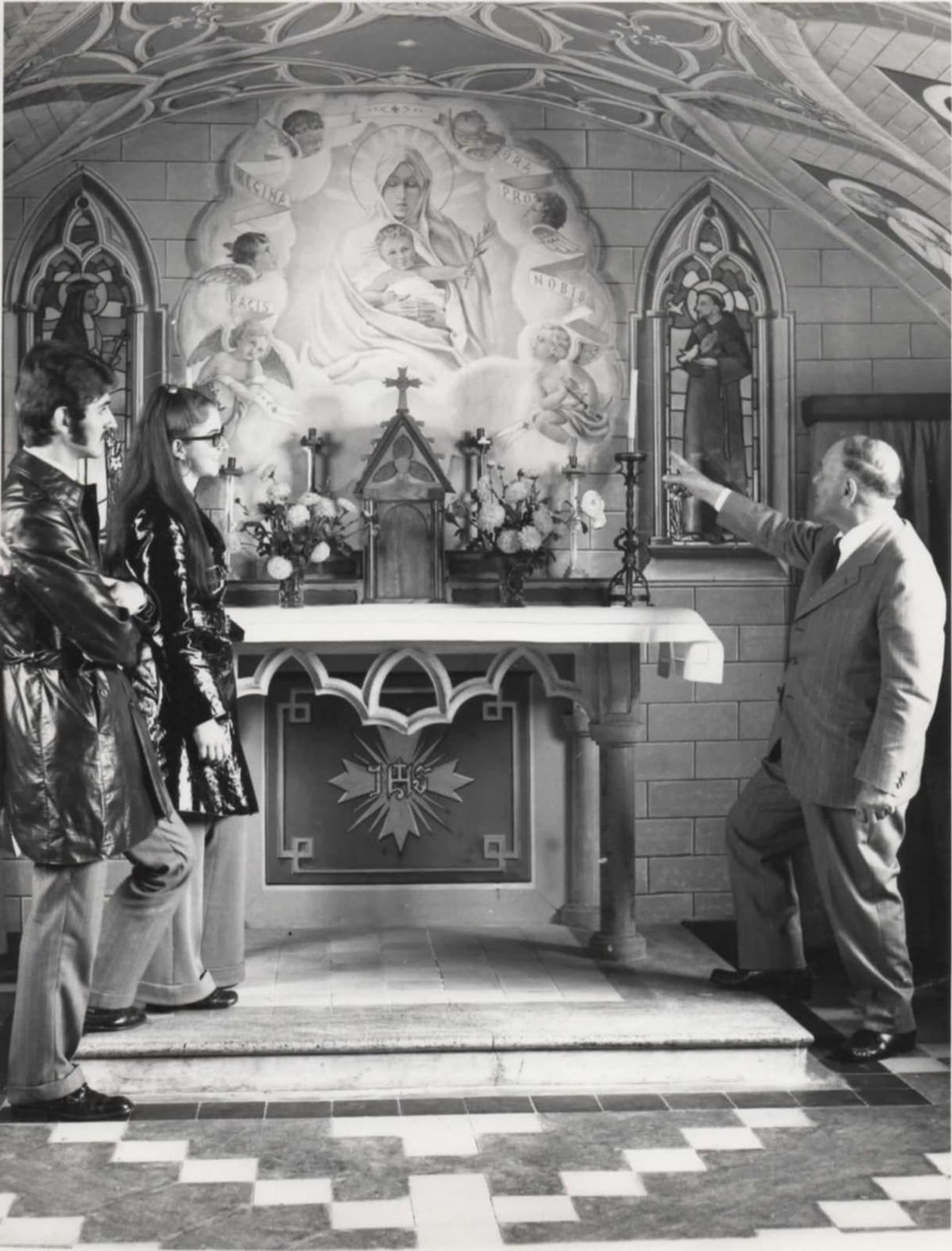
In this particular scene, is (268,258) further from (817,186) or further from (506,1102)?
(506,1102)

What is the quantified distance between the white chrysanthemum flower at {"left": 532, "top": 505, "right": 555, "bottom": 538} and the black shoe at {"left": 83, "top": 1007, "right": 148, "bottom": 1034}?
7.37 ft

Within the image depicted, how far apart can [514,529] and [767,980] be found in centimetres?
183

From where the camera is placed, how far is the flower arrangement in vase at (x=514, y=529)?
18.4 feet

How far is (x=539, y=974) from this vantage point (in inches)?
206

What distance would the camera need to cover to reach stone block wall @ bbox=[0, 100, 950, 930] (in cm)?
626

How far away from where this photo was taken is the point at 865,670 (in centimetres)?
472

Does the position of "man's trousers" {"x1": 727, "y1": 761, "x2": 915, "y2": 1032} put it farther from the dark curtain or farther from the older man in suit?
the dark curtain

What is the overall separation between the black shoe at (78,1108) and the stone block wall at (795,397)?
2.77 metres

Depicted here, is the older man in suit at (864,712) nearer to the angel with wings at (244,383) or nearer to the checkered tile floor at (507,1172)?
the checkered tile floor at (507,1172)

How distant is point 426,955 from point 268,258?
9.23 feet

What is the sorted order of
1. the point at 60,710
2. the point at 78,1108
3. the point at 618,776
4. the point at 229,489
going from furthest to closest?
the point at 229,489
the point at 618,776
the point at 78,1108
the point at 60,710

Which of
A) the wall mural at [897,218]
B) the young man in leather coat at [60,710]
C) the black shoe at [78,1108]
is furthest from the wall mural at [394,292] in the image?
the black shoe at [78,1108]

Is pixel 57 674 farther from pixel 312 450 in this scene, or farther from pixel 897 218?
pixel 897 218

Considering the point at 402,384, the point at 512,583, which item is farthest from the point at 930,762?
the point at 402,384
